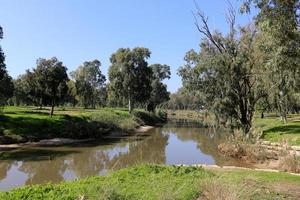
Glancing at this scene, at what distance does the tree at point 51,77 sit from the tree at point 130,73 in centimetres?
1998

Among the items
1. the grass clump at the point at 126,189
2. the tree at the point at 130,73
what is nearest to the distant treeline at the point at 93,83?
the tree at the point at 130,73

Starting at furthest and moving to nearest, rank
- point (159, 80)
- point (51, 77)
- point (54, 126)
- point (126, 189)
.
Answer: point (159, 80), point (51, 77), point (54, 126), point (126, 189)

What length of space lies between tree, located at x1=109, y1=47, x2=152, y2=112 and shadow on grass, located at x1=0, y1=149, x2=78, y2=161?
35722 millimetres

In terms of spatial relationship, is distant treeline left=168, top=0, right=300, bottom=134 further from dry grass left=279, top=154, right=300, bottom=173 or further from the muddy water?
dry grass left=279, top=154, right=300, bottom=173

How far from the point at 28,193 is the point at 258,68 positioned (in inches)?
931

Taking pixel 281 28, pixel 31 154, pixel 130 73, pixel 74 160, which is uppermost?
pixel 130 73

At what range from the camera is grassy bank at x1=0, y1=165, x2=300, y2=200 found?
819 centimetres

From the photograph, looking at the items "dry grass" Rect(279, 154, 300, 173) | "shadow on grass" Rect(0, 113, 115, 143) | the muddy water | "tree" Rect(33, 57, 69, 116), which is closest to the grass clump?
"dry grass" Rect(279, 154, 300, 173)

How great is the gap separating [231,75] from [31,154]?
16.3 m

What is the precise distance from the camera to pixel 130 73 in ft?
211

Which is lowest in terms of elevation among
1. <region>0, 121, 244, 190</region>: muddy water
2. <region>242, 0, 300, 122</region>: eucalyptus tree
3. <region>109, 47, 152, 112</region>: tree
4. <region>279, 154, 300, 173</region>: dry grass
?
<region>0, 121, 244, 190</region>: muddy water

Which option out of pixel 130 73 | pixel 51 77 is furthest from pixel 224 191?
pixel 130 73

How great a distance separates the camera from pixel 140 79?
65.2 m

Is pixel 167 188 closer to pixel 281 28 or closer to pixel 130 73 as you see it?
A: pixel 281 28
